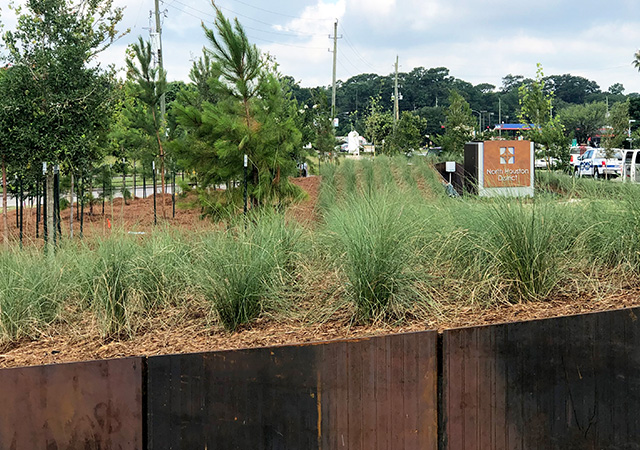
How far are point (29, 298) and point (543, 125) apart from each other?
2156cm

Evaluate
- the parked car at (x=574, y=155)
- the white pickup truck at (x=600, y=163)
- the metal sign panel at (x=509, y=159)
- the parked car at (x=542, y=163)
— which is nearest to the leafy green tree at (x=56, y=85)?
the metal sign panel at (x=509, y=159)

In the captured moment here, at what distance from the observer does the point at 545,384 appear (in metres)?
4.32

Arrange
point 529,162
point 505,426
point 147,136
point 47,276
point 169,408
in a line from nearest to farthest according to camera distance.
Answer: point 169,408
point 505,426
point 47,276
point 147,136
point 529,162

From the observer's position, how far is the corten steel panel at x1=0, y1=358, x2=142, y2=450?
3875 mm

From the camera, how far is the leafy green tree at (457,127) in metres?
31.8

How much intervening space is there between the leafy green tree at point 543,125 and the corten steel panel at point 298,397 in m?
19.5

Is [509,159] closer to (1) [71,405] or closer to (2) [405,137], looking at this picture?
(1) [71,405]

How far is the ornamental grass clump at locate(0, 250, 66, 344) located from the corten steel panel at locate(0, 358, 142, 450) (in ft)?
2.56

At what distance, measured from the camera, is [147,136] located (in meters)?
14.9

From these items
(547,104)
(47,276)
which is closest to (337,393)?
(47,276)

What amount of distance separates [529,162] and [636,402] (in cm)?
1272

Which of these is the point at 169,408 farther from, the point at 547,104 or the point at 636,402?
the point at 547,104

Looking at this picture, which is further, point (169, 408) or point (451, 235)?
point (451, 235)

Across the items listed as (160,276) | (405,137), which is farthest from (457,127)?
(160,276)
